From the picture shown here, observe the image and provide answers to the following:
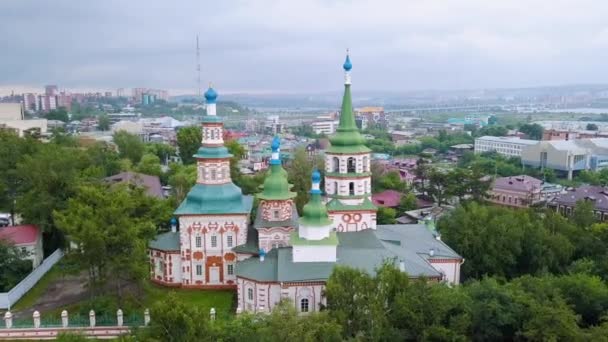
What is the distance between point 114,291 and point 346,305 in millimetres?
15707

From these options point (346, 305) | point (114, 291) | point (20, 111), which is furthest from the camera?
point (20, 111)

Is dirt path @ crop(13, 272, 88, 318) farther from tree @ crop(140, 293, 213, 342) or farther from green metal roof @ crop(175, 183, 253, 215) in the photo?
tree @ crop(140, 293, 213, 342)

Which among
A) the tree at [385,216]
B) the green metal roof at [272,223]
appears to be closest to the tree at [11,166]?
the green metal roof at [272,223]

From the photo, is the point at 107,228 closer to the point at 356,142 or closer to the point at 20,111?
the point at 356,142

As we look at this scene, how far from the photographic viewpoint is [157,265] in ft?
110

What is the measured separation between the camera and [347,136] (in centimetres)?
3278

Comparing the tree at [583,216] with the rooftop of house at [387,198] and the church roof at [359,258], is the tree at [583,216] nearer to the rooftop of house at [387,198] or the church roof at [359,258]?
the church roof at [359,258]

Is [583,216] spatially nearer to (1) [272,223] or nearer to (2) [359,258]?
(2) [359,258]

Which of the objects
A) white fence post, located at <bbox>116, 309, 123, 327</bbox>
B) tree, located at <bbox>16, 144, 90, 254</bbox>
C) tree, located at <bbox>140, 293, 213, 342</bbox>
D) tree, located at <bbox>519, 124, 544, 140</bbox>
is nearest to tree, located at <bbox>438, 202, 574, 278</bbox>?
tree, located at <bbox>140, 293, 213, 342</bbox>

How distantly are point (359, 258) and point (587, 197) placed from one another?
35133 millimetres

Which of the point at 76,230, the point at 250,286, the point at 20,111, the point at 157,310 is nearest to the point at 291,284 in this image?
the point at 250,286

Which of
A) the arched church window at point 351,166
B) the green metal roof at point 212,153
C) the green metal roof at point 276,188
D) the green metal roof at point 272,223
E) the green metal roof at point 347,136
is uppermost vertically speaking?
the green metal roof at point 347,136

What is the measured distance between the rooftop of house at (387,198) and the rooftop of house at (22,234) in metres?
30.4

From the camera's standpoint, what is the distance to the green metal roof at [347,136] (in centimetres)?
3266
